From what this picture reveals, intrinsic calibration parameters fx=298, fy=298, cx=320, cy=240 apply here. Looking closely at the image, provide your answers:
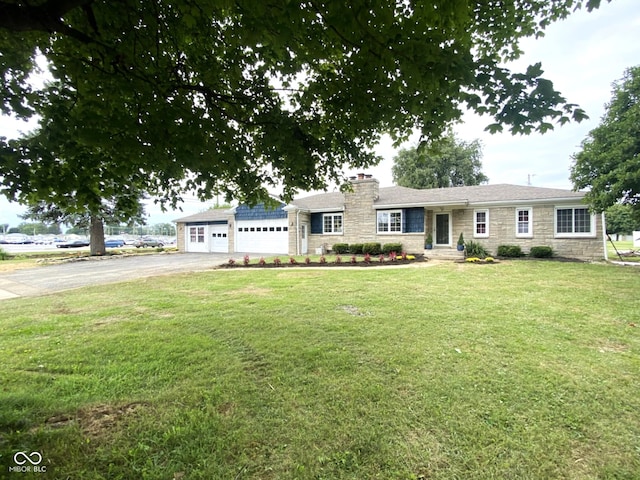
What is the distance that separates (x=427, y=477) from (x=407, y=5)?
427cm

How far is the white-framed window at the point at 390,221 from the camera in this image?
1831 centimetres

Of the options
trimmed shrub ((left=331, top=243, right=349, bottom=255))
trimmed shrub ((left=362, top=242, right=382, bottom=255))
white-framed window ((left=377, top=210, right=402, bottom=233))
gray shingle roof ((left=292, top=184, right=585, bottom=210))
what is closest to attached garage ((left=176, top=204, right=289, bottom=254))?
gray shingle roof ((left=292, top=184, right=585, bottom=210))

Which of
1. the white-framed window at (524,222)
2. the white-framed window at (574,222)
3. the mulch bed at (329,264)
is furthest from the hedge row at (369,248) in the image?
the white-framed window at (574,222)

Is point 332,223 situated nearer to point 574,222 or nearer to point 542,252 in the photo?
point 542,252

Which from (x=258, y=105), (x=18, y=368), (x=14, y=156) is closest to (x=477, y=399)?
(x=258, y=105)

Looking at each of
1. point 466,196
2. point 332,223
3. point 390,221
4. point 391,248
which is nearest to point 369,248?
point 391,248

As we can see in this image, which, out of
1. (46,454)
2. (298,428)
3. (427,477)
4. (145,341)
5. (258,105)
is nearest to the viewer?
(427,477)

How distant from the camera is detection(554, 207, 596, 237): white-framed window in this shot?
14.3m

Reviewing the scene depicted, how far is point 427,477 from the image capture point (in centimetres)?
215

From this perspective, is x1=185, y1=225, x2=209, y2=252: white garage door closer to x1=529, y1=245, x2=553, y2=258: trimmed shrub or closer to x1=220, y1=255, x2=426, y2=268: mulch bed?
x1=220, y1=255, x2=426, y2=268: mulch bed

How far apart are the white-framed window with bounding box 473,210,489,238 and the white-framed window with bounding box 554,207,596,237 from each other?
3.07 meters

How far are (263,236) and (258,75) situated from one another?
18.7 m

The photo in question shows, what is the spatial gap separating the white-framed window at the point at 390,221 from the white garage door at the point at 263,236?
6599 millimetres

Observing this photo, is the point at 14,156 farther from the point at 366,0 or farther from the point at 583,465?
the point at 583,465
